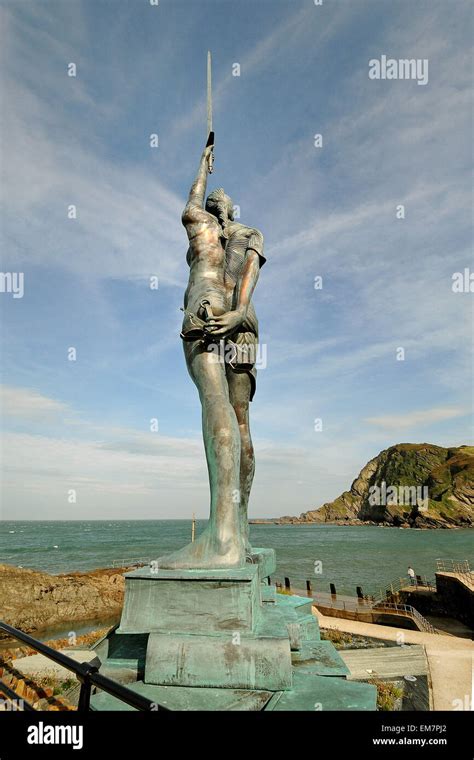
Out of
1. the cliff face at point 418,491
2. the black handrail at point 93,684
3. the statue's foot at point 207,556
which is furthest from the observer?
the cliff face at point 418,491

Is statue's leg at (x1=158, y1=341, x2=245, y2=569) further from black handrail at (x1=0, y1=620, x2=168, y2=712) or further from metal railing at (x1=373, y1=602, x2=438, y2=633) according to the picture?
metal railing at (x1=373, y1=602, x2=438, y2=633)

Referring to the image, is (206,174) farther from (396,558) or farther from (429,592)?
(396,558)

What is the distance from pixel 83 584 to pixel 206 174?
988 inches

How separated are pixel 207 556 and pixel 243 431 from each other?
1.42 m

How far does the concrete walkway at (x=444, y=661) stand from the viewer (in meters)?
7.77

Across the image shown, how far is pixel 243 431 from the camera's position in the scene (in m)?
3.99

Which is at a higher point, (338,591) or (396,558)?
(338,591)

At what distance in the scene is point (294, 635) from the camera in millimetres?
2969

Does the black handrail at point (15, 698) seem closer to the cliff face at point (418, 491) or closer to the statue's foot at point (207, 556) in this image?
the statue's foot at point (207, 556)

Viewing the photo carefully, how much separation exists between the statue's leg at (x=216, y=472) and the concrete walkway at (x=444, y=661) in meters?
7.26

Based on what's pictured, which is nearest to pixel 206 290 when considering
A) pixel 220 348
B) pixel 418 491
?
pixel 220 348

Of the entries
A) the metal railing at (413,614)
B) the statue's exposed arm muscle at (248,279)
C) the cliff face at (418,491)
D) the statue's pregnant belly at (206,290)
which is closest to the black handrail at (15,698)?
the statue's pregnant belly at (206,290)

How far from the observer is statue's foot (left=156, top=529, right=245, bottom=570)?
2.72 meters
